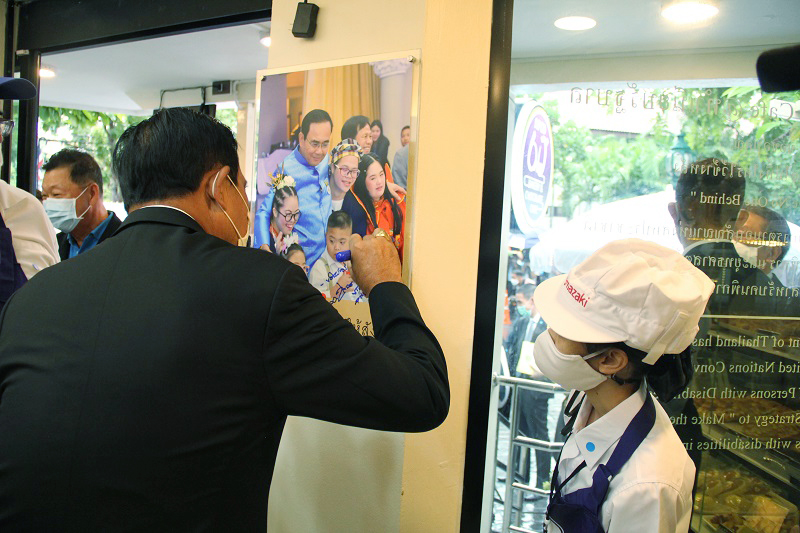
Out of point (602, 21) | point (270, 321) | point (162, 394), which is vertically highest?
point (602, 21)

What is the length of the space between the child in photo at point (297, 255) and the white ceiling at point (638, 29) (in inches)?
35.5

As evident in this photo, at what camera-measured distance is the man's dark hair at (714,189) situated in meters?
1.75

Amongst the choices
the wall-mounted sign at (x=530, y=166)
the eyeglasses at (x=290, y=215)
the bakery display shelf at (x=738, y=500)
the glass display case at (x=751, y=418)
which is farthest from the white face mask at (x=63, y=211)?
the bakery display shelf at (x=738, y=500)

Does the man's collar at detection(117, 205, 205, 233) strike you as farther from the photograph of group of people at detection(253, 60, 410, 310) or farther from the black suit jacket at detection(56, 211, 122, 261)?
the black suit jacket at detection(56, 211, 122, 261)

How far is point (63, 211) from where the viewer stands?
293 cm

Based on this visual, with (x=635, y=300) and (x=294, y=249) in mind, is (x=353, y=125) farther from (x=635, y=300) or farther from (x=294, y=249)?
(x=635, y=300)

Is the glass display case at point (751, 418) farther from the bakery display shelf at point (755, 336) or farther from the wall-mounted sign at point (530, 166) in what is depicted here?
the wall-mounted sign at point (530, 166)

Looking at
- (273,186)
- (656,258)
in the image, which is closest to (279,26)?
(273,186)

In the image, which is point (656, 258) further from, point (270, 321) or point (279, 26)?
point (279, 26)

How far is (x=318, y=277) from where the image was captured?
5.87 ft

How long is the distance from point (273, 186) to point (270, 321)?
93 centimetres

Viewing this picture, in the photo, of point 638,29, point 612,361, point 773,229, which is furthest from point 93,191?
point 773,229

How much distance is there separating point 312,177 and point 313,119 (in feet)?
0.58

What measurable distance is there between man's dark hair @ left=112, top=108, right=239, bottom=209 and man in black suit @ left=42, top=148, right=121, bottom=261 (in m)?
1.93
